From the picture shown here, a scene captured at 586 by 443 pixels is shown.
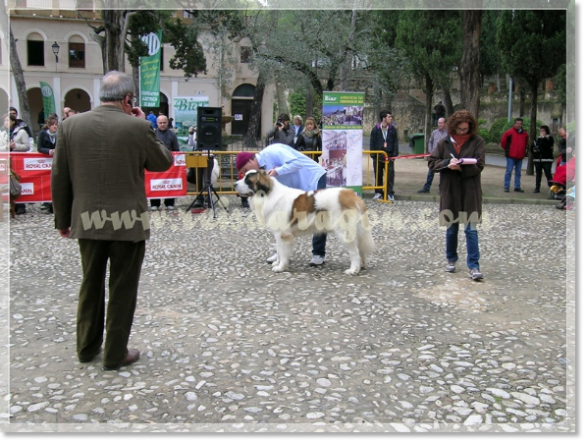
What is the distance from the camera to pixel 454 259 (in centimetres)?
753

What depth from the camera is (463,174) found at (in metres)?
7.12

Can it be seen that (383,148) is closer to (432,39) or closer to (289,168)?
(289,168)

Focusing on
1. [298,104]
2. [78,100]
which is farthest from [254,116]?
[78,100]

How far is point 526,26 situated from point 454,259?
14637mm

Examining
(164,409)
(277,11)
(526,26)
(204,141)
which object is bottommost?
(164,409)

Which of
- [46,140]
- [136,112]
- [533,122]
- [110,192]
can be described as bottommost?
[110,192]

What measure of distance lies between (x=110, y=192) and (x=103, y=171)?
0.16 m

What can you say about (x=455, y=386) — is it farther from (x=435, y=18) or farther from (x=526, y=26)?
(x=435, y=18)

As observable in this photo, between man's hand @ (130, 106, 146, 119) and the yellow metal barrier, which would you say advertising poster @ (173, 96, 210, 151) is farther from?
man's hand @ (130, 106, 146, 119)

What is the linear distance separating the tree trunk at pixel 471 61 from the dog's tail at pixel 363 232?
9.81 metres

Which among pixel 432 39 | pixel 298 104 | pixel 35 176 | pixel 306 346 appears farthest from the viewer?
pixel 298 104

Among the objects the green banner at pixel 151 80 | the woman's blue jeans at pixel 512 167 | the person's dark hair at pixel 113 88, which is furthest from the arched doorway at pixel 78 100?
the person's dark hair at pixel 113 88

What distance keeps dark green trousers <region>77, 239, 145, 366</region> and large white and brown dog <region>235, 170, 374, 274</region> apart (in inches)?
→ 125

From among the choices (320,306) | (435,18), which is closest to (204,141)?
(320,306)
